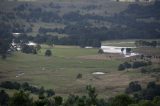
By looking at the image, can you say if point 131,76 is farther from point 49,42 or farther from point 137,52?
point 49,42

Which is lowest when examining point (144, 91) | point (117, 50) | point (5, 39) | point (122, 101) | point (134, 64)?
point (144, 91)

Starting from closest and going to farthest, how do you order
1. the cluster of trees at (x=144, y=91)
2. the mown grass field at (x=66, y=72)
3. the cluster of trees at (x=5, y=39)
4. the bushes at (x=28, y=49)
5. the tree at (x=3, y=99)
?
the tree at (x=3, y=99) → the cluster of trees at (x=144, y=91) → the mown grass field at (x=66, y=72) → the cluster of trees at (x=5, y=39) → the bushes at (x=28, y=49)

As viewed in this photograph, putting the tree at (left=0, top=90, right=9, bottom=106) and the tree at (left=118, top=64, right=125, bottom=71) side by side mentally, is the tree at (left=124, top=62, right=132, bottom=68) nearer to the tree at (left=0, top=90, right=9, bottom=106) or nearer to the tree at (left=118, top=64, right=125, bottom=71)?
the tree at (left=118, top=64, right=125, bottom=71)

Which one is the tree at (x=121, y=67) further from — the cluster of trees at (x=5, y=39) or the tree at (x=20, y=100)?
the tree at (x=20, y=100)

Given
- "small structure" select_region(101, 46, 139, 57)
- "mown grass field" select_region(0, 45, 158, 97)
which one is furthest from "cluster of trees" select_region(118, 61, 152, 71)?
"small structure" select_region(101, 46, 139, 57)

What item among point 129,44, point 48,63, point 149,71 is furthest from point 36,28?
point 149,71

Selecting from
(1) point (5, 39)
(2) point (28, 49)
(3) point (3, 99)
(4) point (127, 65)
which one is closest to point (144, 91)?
(3) point (3, 99)

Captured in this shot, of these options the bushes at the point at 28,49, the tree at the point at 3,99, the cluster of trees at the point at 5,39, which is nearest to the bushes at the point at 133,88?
the tree at the point at 3,99

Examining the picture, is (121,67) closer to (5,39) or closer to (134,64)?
(134,64)
